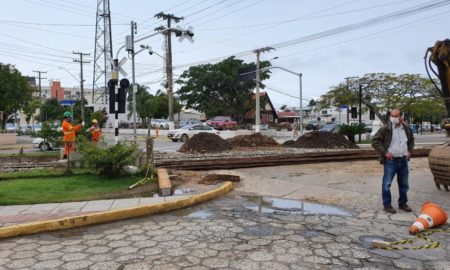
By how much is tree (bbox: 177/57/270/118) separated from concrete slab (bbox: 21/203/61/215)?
188 feet

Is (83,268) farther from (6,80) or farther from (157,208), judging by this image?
(6,80)

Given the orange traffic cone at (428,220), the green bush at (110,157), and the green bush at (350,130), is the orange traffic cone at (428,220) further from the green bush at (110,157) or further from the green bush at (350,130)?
the green bush at (350,130)

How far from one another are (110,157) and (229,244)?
5.26 meters

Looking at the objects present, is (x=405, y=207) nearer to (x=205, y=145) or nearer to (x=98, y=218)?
(x=98, y=218)

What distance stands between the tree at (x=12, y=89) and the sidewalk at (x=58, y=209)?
119 feet

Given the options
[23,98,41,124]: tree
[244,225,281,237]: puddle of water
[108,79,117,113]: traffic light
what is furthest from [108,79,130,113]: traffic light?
[23,98,41,124]: tree

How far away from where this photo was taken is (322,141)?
27219 millimetres

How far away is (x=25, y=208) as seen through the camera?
7.15 meters

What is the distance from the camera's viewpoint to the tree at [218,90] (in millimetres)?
64750

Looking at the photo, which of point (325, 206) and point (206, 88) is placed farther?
point (206, 88)

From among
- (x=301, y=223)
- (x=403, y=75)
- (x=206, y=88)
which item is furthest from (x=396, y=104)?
(x=301, y=223)

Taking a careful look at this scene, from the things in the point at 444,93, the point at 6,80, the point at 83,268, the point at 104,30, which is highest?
the point at 104,30

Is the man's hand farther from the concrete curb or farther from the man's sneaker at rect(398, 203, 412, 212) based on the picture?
the concrete curb

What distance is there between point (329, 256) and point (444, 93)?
19.1 feet
